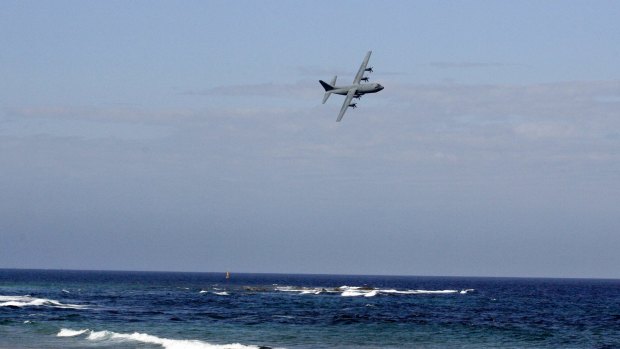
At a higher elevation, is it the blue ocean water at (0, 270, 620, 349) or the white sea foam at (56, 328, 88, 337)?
the blue ocean water at (0, 270, 620, 349)

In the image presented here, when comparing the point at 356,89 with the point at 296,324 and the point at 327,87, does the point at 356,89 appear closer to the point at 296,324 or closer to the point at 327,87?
the point at 327,87

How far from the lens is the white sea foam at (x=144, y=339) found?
49.3 meters

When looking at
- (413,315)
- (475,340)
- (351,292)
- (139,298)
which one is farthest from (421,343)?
(351,292)

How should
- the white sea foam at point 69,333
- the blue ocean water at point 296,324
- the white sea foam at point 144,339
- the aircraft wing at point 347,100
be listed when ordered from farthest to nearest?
the white sea foam at point 69,333 → the blue ocean water at point 296,324 → the white sea foam at point 144,339 → the aircraft wing at point 347,100

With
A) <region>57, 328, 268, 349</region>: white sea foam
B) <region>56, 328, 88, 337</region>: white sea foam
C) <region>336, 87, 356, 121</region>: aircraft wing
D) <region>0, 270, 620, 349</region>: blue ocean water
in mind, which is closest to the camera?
<region>336, 87, 356, 121</region>: aircraft wing

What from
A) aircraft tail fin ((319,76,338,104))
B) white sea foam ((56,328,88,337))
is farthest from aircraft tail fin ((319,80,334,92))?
white sea foam ((56,328,88,337))

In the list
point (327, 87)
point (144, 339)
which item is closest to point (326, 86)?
point (327, 87)

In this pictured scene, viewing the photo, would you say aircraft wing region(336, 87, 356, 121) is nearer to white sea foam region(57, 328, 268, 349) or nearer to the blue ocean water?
the blue ocean water

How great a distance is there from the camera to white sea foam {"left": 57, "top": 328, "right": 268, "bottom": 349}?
49.3 metres

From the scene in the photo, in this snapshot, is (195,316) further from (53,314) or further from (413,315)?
(413,315)

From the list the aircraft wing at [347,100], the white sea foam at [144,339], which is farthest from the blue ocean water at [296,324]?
the aircraft wing at [347,100]

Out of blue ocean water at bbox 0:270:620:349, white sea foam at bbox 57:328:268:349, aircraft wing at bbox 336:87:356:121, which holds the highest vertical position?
aircraft wing at bbox 336:87:356:121

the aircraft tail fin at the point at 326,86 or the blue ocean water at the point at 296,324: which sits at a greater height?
the aircraft tail fin at the point at 326,86

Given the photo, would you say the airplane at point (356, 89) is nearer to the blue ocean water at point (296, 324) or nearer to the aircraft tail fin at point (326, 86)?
the aircraft tail fin at point (326, 86)
